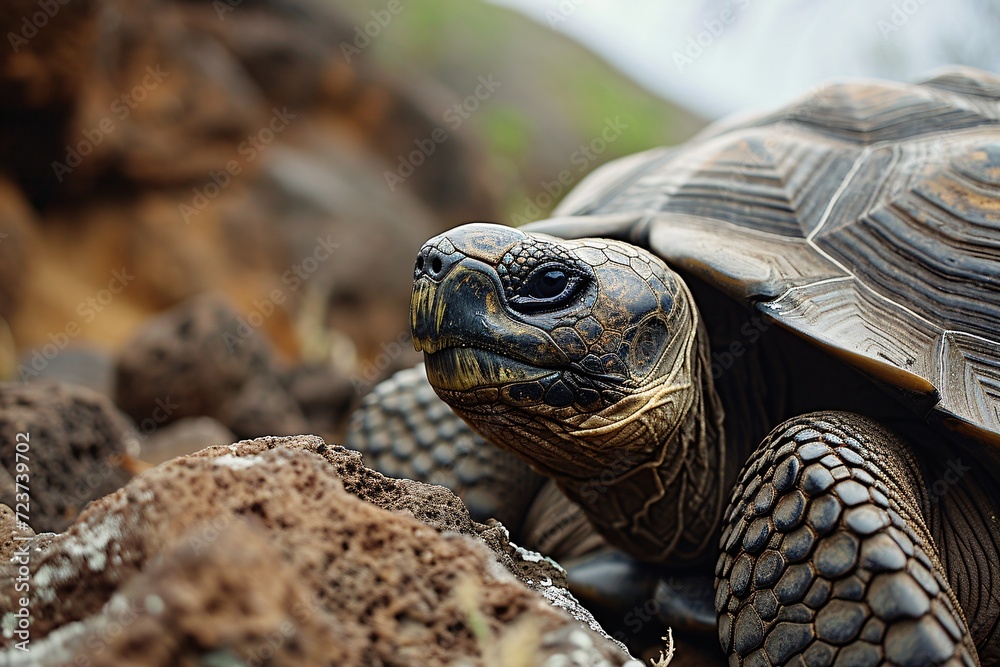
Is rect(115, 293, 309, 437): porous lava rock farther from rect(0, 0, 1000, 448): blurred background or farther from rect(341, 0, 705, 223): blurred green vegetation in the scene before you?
rect(341, 0, 705, 223): blurred green vegetation

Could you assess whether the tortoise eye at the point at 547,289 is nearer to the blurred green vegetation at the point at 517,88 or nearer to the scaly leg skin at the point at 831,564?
the scaly leg skin at the point at 831,564

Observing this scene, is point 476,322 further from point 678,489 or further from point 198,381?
point 198,381

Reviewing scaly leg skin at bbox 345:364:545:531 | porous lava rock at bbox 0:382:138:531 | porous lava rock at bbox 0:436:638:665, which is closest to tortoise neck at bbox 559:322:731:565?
scaly leg skin at bbox 345:364:545:531

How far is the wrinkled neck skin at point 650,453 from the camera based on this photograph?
1.85m

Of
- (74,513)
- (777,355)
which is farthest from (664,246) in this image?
(74,513)

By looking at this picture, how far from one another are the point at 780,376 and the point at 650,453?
1.71 feet

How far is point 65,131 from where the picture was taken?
6715 mm

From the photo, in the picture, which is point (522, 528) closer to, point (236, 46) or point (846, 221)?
point (846, 221)

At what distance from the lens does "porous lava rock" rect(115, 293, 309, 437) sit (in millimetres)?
4414

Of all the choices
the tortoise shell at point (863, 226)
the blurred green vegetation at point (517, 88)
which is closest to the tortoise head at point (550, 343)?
the tortoise shell at point (863, 226)

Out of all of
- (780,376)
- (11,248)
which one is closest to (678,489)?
(780,376)

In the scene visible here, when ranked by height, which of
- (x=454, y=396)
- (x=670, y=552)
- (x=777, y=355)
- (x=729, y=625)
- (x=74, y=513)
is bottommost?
(x=74, y=513)

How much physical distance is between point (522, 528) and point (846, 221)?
1498 millimetres

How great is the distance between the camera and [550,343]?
177cm
